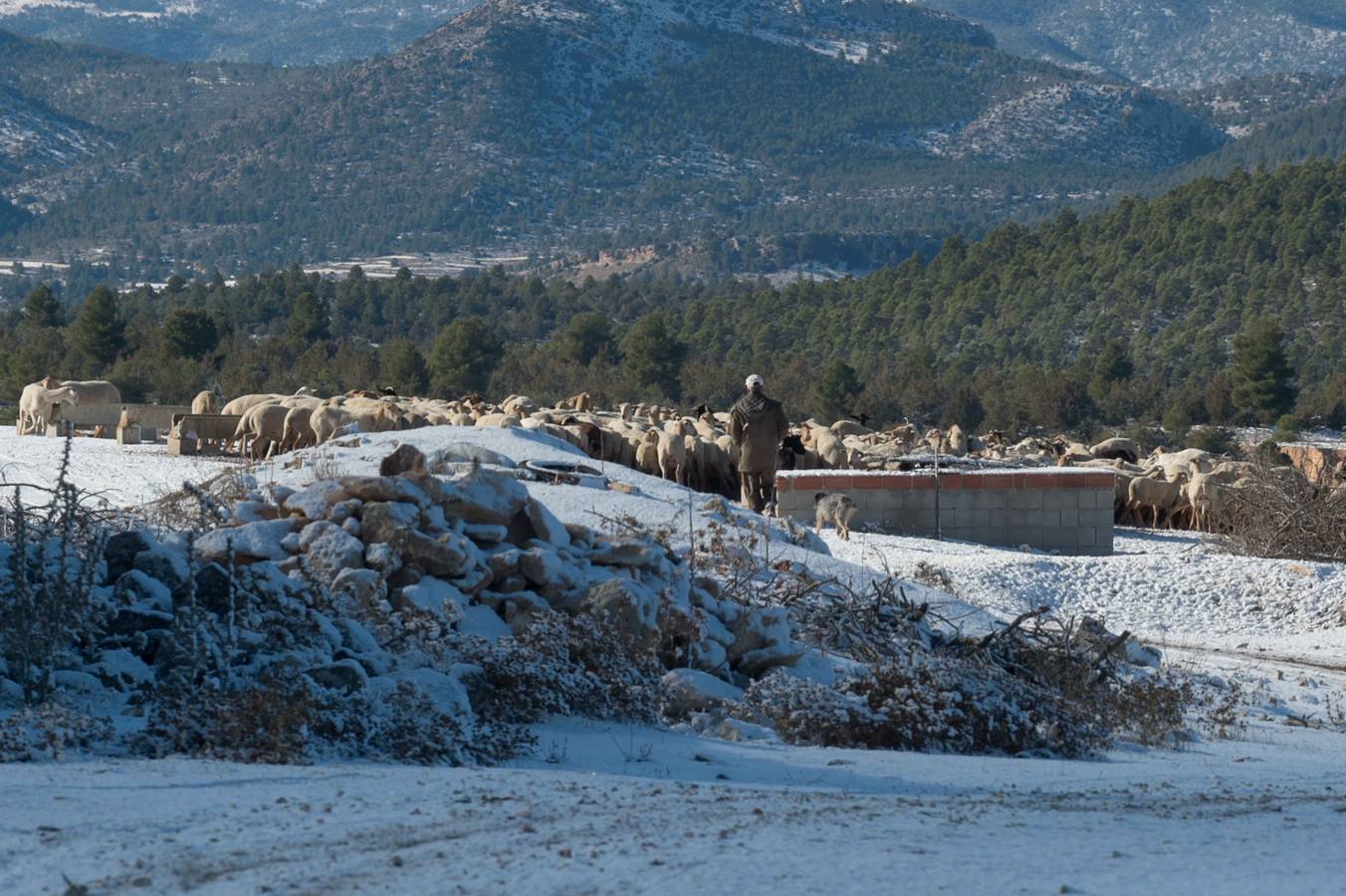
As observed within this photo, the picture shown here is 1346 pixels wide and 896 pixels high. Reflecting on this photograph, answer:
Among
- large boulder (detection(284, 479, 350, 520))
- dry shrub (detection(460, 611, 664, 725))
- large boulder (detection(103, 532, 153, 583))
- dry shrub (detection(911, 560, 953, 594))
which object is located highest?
large boulder (detection(284, 479, 350, 520))

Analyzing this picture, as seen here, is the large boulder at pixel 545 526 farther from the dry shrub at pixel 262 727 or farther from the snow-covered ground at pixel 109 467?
the snow-covered ground at pixel 109 467

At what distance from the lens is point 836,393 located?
59281 millimetres

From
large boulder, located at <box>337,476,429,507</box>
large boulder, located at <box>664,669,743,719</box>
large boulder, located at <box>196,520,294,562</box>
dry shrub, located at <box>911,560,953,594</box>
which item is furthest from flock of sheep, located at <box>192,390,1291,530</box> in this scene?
large boulder, located at <box>664,669,743,719</box>

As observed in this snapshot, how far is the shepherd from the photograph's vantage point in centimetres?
1895

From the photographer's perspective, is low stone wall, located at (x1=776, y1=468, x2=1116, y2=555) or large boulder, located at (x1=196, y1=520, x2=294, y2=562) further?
low stone wall, located at (x1=776, y1=468, x2=1116, y2=555)

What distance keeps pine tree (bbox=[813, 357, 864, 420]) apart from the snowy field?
159 feet

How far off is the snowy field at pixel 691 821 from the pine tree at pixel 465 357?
175ft

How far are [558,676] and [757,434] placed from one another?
33.4ft

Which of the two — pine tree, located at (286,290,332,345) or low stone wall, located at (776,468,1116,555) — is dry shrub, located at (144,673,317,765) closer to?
low stone wall, located at (776,468,1116,555)

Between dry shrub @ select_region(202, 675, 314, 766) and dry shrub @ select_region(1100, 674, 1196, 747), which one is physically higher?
dry shrub @ select_region(202, 675, 314, 766)

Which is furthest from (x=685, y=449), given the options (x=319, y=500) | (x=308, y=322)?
(x=308, y=322)

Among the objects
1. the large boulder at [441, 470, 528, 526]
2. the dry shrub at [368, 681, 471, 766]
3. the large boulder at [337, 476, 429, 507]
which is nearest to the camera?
the dry shrub at [368, 681, 471, 766]

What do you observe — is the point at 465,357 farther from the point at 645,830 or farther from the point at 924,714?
the point at 645,830

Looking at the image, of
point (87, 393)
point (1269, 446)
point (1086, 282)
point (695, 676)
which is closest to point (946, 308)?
point (1086, 282)
